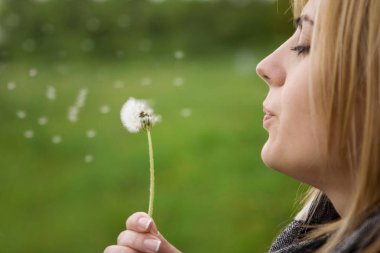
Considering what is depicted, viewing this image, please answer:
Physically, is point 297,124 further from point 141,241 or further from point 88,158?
point 88,158

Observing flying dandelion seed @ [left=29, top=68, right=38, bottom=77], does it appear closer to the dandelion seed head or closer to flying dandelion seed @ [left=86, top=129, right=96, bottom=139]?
flying dandelion seed @ [left=86, top=129, right=96, bottom=139]

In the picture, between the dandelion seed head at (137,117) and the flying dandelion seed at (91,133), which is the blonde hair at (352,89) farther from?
the flying dandelion seed at (91,133)

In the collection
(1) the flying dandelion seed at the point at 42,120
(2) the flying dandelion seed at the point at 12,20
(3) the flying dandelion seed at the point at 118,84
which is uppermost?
(2) the flying dandelion seed at the point at 12,20

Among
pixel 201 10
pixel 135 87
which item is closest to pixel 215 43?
pixel 201 10

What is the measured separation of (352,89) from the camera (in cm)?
72

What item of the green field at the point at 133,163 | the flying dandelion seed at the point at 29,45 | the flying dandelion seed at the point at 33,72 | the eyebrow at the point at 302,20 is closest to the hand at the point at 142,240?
the eyebrow at the point at 302,20

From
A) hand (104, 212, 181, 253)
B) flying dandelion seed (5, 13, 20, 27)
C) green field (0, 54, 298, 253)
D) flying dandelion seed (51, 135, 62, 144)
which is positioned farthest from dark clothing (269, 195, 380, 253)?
flying dandelion seed (5, 13, 20, 27)

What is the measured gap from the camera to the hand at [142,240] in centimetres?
75

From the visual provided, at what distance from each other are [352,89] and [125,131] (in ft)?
6.79

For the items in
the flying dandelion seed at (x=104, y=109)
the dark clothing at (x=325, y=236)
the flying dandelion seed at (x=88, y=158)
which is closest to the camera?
the dark clothing at (x=325, y=236)

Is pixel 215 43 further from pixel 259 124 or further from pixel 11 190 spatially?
pixel 11 190

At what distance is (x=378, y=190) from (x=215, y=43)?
279 centimetres

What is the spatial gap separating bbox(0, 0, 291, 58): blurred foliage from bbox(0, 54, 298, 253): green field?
8 centimetres

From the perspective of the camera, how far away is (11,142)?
8.55 ft
